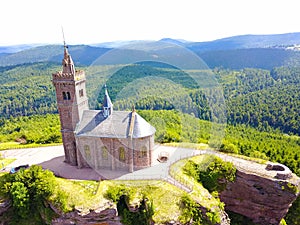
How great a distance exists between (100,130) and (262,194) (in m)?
33.5

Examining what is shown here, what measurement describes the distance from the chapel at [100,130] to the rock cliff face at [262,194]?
18.8m

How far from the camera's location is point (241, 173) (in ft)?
152

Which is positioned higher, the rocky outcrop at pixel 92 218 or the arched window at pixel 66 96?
the arched window at pixel 66 96

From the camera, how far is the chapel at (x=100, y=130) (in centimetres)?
4388

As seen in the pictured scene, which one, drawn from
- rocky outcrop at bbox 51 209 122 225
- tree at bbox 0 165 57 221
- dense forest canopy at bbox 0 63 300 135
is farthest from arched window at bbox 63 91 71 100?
dense forest canopy at bbox 0 63 300 135

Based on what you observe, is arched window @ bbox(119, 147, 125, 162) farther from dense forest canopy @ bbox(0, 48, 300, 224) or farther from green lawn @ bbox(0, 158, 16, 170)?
green lawn @ bbox(0, 158, 16, 170)

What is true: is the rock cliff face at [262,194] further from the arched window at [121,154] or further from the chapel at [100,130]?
the arched window at [121,154]

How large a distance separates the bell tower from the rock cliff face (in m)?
32.5

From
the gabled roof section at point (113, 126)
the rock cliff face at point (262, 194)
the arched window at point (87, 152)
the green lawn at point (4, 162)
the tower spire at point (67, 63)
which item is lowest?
the rock cliff face at point (262, 194)

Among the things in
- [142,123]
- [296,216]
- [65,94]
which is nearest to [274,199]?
[296,216]

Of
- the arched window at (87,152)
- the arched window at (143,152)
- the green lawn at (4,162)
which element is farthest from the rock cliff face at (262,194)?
the green lawn at (4,162)

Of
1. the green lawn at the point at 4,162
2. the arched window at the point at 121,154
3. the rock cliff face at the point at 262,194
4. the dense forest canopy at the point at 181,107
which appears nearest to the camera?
the rock cliff face at the point at 262,194

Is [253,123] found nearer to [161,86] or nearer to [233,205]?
[161,86]

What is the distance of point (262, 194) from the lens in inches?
1785
